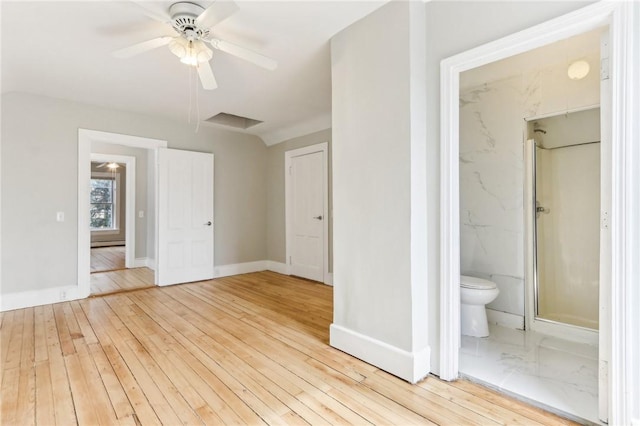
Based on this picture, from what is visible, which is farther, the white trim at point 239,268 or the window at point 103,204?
the window at point 103,204

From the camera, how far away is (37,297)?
3.64m

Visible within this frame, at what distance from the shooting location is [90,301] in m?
3.80

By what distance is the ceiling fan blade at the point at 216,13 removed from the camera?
1.73 meters

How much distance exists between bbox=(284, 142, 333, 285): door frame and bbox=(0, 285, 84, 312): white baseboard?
2912 millimetres

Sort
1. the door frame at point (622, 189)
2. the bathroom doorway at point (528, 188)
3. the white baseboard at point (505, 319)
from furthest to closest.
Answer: the white baseboard at point (505, 319)
the bathroom doorway at point (528, 188)
the door frame at point (622, 189)

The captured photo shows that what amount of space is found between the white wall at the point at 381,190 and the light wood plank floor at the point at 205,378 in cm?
25

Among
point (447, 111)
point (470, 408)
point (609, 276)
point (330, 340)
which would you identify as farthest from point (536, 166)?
point (330, 340)

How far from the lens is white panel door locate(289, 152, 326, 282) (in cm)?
482

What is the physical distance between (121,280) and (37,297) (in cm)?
131

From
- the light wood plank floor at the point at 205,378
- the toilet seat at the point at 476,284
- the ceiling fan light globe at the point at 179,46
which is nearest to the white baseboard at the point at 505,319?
the toilet seat at the point at 476,284

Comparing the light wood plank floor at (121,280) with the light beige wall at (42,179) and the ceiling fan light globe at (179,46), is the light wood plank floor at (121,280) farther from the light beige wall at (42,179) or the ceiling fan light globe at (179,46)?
the ceiling fan light globe at (179,46)

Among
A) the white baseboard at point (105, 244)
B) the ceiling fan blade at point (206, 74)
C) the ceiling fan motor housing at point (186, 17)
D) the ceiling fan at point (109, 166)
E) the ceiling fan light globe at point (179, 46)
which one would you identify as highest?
the ceiling fan at point (109, 166)

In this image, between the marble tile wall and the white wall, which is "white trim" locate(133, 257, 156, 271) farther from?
the marble tile wall

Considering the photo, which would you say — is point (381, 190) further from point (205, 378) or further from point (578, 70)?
point (578, 70)
